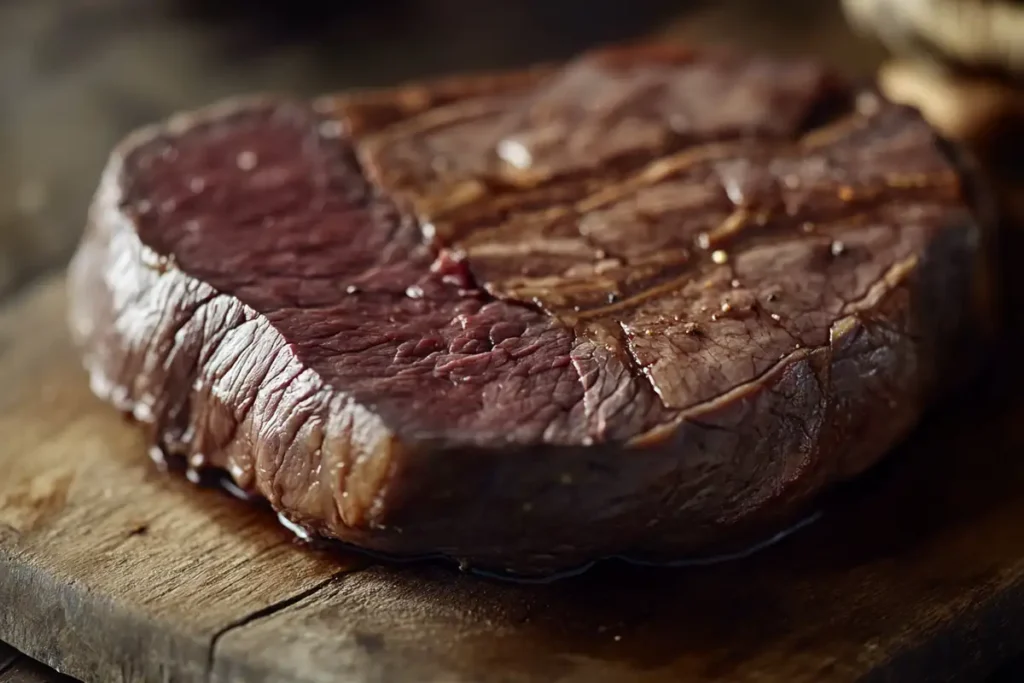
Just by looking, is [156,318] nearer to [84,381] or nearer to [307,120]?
[84,381]

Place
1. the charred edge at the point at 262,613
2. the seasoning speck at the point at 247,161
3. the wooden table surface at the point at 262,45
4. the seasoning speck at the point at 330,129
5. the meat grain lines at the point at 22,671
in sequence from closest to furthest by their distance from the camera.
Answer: the charred edge at the point at 262,613
the meat grain lines at the point at 22,671
the seasoning speck at the point at 247,161
the seasoning speck at the point at 330,129
the wooden table surface at the point at 262,45

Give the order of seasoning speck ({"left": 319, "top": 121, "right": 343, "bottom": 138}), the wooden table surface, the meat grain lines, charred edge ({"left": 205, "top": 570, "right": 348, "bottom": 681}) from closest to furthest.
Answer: charred edge ({"left": 205, "top": 570, "right": 348, "bottom": 681}) < the meat grain lines < seasoning speck ({"left": 319, "top": 121, "right": 343, "bottom": 138}) < the wooden table surface

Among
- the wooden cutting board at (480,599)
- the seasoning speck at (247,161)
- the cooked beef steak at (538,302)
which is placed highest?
the seasoning speck at (247,161)

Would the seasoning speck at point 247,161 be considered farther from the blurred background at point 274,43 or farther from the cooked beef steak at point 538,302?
the blurred background at point 274,43

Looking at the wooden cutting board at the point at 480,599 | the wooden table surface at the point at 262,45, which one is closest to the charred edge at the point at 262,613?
the wooden cutting board at the point at 480,599

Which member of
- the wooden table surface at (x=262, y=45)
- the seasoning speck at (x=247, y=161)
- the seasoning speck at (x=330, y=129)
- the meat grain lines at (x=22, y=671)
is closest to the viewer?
the meat grain lines at (x=22, y=671)

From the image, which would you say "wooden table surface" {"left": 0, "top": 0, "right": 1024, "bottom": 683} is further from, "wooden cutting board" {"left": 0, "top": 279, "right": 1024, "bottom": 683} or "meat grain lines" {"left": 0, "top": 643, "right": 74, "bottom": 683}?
"meat grain lines" {"left": 0, "top": 643, "right": 74, "bottom": 683}

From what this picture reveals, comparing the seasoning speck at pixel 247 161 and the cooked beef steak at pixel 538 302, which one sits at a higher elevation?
the seasoning speck at pixel 247 161

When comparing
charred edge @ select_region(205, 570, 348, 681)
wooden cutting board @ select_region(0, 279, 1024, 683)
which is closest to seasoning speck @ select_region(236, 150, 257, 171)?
wooden cutting board @ select_region(0, 279, 1024, 683)
